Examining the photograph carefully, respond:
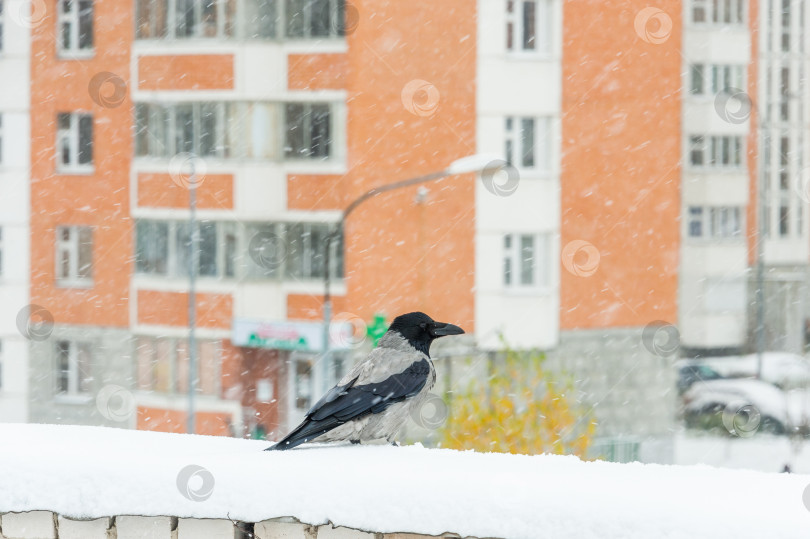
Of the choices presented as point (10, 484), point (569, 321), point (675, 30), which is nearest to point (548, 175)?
point (569, 321)

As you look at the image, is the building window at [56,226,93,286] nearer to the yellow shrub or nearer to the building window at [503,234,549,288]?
the yellow shrub

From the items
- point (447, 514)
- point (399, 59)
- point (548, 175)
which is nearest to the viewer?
point (447, 514)

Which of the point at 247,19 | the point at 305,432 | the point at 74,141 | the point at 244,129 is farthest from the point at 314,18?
the point at 305,432

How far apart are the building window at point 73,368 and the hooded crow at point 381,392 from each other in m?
19.5

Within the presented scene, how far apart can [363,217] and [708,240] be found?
362 inches

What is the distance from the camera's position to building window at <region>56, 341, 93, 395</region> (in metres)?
22.7

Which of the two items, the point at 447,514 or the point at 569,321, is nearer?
the point at 447,514

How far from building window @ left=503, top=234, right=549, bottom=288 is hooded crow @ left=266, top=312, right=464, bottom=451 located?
1631 cm

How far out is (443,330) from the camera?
4078 millimetres

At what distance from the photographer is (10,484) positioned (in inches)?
122

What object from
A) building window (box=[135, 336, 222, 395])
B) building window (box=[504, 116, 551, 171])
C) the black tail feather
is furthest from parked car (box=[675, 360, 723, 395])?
the black tail feather

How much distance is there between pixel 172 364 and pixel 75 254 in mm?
3059

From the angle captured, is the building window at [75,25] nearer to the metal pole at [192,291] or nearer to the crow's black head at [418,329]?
the metal pole at [192,291]

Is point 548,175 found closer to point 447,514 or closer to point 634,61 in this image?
point 634,61
